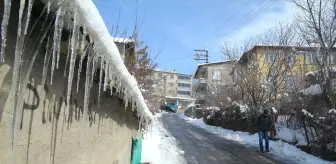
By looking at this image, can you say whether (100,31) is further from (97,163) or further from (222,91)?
(222,91)

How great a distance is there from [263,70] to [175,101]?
73350 millimetres

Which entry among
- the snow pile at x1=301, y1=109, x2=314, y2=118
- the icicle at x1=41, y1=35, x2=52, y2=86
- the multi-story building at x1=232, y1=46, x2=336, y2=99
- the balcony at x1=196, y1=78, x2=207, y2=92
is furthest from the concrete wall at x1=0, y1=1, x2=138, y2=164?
the balcony at x1=196, y1=78, x2=207, y2=92

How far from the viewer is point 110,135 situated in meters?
5.48

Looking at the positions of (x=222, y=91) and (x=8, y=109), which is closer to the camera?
(x=8, y=109)

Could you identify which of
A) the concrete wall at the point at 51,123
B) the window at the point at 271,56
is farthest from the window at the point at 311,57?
the concrete wall at the point at 51,123

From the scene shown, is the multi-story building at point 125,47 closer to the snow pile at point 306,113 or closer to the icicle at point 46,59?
the snow pile at point 306,113

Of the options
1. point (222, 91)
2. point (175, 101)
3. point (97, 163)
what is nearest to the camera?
point (97, 163)

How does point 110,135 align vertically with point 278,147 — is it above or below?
above

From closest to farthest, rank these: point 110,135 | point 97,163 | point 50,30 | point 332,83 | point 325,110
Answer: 1. point 50,30
2. point 97,163
3. point 110,135
4. point 325,110
5. point 332,83

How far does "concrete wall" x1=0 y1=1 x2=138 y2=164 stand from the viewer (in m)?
2.19

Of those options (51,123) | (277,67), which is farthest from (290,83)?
(51,123)

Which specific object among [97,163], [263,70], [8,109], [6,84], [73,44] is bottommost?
[97,163]

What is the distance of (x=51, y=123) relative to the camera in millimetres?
2904

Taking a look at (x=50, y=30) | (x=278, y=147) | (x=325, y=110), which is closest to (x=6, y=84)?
(x=50, y=30)
